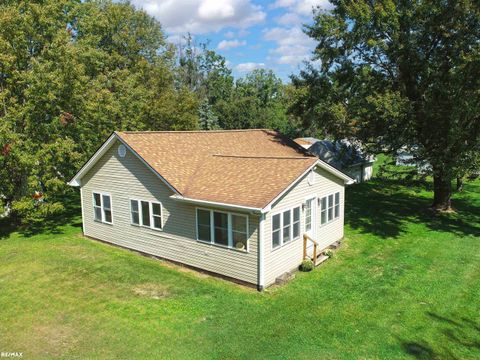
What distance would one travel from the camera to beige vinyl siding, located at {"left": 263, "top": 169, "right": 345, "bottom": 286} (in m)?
12.4

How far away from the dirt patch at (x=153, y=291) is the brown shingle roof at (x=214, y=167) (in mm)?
3312

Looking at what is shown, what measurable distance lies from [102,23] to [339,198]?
78.5 feet

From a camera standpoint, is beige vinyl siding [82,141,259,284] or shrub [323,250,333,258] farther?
shrub [323,250,333,258]

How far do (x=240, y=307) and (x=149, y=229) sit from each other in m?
5.97

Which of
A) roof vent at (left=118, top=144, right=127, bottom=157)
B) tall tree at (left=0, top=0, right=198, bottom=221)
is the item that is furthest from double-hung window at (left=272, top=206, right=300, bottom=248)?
tall tree at (left=0, top=0, right=198, bottom=221)

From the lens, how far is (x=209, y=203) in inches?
503

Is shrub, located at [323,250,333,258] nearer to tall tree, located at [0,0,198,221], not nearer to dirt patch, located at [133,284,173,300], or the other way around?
dirt patch, located at [133,284,173,300]

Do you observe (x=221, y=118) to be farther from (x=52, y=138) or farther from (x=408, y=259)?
(x=408, y=259)

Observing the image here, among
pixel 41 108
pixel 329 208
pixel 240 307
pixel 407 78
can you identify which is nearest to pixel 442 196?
pixel 407 78

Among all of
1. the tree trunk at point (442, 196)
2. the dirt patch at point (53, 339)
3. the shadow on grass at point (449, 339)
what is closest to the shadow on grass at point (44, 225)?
the dirt patch at point (53, 339)

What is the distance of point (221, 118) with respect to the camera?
59.2 metres

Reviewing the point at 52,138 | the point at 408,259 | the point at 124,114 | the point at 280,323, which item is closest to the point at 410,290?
the point at 408,259

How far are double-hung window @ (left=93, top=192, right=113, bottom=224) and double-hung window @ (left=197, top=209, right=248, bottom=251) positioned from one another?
582 centimetres

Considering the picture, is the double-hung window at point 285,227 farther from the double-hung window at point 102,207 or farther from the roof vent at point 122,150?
the double-hung window at point 102,207
